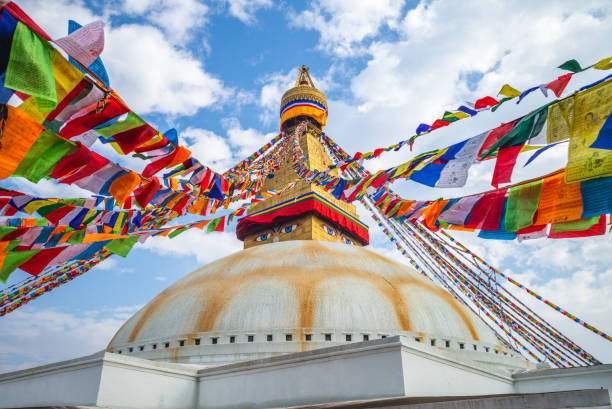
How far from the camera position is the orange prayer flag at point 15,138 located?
4027 mm

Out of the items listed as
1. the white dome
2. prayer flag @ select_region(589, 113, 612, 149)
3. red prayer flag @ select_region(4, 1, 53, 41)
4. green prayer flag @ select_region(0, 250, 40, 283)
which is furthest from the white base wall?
red prayer flag @ select_region(4, 1, 53, 41)

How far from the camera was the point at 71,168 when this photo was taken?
16.0 ft

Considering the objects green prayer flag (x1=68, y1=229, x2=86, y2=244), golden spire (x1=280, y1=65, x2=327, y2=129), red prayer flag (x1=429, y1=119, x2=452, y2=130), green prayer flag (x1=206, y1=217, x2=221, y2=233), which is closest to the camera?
red prayer flag (x1=429, y1=119, x2=452, y2=130)

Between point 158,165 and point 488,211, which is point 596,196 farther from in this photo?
point 158,165

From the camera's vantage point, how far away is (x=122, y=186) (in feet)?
17.9

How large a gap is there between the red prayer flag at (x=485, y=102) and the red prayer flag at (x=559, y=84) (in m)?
0.63

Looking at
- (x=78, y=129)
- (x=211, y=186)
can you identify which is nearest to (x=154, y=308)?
(x=211, y=186)

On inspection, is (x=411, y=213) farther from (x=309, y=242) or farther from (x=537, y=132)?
(x=309, y=242)

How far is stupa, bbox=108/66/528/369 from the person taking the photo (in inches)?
287

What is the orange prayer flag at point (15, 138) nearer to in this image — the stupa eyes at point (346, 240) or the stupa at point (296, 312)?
the stupa at point (296, 312)

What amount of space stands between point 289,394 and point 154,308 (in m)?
4.02

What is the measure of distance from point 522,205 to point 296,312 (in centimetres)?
418

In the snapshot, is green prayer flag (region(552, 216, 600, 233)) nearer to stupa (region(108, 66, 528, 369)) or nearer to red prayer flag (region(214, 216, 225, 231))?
stupa (region(108, 66, 528, 369))

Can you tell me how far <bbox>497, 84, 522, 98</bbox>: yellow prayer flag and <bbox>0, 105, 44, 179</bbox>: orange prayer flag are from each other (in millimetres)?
4664
